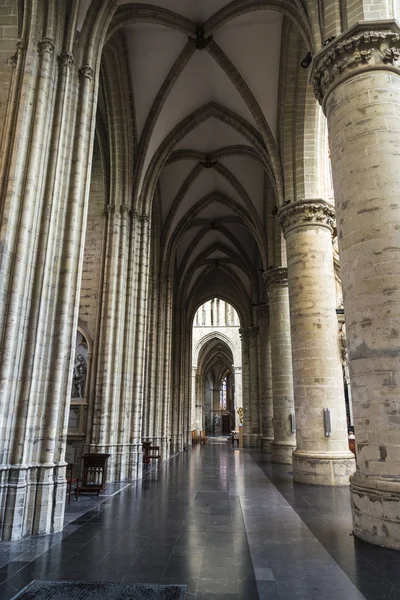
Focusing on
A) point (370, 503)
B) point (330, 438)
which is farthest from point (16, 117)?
point (330, 438)

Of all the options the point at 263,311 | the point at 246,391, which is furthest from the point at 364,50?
the point at 246,391

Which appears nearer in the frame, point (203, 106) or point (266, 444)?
point (203, 106)

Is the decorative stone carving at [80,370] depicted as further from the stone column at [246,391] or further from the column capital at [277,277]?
the stone column at [246,391]

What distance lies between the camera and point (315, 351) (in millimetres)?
11008

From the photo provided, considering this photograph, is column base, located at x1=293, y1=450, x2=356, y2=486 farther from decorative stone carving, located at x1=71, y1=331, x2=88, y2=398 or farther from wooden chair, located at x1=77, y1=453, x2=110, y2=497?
decorative stone carving, located at x1=71, y1=331, x2=88, y2=398

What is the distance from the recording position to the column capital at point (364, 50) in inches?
266

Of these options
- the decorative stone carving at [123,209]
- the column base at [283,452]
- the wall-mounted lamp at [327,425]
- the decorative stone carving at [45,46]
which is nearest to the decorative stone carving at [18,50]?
the decorative stone carving at [45,46]

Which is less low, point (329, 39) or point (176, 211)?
point (176, 211)

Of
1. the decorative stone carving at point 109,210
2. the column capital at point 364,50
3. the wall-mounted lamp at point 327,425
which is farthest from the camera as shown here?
the decorative stone carving at point 109,210

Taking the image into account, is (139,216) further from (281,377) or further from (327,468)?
(327,468)

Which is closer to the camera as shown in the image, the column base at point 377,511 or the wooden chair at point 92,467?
the column base at point 377,511

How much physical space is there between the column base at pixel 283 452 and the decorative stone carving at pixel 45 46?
13419 mm

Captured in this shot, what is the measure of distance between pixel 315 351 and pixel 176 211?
1179cm

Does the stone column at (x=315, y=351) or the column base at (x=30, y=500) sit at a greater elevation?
the stone column at (x=315, y=351)
